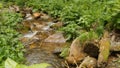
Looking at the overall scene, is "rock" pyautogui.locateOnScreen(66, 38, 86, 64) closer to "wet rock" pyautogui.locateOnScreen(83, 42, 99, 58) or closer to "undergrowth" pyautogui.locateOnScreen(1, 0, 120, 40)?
"wet rock" pyautogui.locateOnScreen(83, 42, 99, 58)

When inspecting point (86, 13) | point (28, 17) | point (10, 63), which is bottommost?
point (28, 17)

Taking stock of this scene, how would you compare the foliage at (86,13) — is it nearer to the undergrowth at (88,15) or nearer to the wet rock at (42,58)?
the undergrowth at (88,15)

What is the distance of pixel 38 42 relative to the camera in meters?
8.73

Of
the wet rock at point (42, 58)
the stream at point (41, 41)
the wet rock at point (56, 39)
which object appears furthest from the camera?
the wet rock at point (56, 39)

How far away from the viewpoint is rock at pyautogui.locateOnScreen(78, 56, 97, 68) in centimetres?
583

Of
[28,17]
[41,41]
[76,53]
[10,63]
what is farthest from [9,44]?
[10,63]

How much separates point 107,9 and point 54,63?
2.97 m

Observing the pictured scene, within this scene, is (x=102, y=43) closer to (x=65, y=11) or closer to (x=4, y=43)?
(x=4, y=43)

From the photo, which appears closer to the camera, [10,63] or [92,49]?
[10,63]

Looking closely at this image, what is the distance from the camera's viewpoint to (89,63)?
5.89 meters

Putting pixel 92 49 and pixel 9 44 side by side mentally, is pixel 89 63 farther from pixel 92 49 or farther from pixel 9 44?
pixel 9 44

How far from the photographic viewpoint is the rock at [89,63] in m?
5.83

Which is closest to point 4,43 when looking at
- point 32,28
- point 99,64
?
point 99,64

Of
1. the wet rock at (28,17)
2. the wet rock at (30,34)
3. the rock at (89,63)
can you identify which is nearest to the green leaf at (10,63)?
the rock at (89,63)
